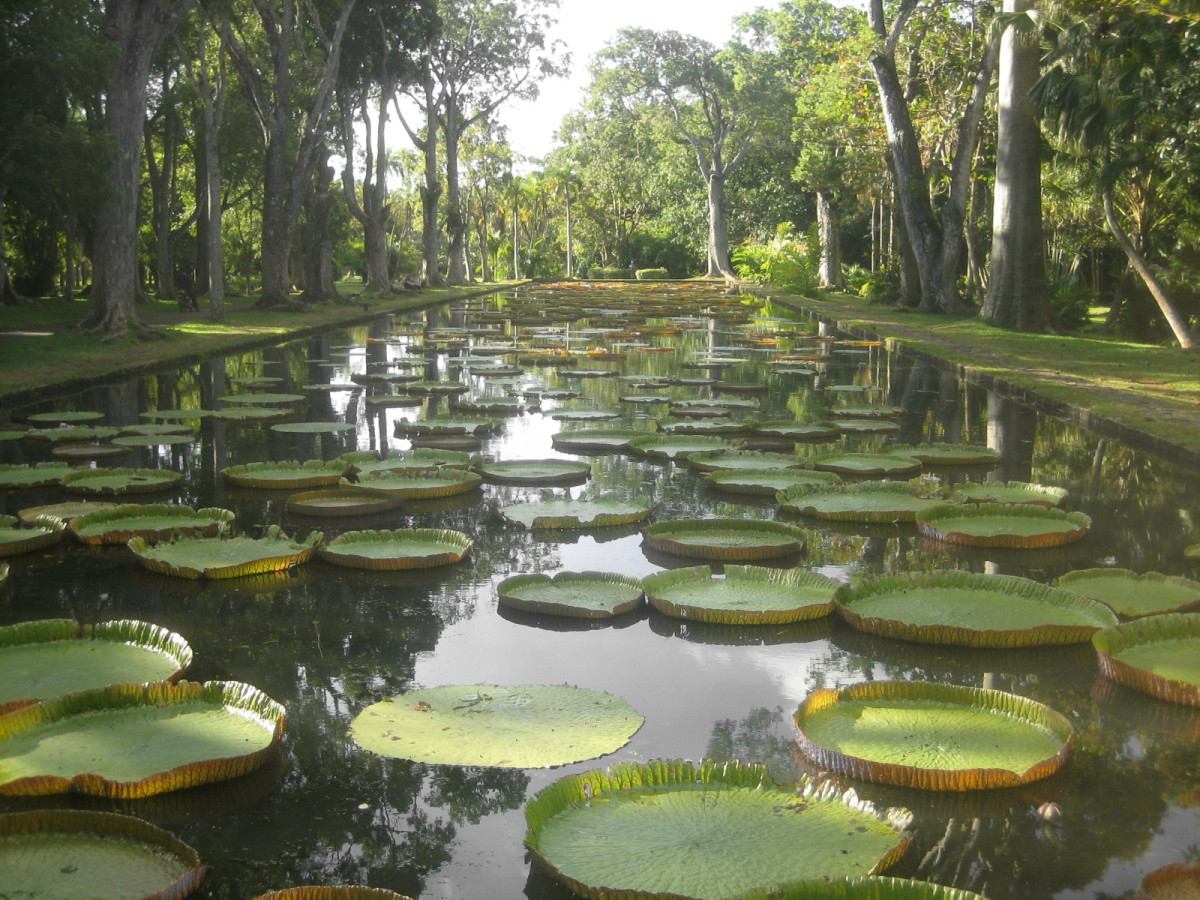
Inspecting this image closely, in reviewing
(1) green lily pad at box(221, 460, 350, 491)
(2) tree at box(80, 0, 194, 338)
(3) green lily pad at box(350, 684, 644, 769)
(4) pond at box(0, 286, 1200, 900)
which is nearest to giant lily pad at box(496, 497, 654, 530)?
(4) pond at box(0, 286, 1200, 900)

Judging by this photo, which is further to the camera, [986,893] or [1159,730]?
[1159,730]

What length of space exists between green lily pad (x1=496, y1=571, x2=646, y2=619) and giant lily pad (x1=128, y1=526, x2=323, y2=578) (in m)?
1.07

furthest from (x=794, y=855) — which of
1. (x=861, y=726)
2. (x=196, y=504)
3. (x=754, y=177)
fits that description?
(x=754, y=177)

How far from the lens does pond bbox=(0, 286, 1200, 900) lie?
2793 mm

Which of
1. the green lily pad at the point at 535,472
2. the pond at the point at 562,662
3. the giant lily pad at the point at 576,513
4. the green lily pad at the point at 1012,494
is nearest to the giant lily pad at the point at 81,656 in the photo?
the pond at the point at 562,662

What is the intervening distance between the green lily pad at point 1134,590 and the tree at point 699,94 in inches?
1717

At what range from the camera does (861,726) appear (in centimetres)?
340

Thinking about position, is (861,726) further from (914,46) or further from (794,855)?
(914,46)

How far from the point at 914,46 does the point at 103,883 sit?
24.7 m

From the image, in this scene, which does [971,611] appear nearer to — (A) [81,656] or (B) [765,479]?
(B) [765,479]

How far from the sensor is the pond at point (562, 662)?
9.16 ft

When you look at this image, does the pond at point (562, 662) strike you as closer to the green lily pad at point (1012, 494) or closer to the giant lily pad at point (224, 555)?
the giant lily pad at point (224, 555)

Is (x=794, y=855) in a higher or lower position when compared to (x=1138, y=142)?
lower

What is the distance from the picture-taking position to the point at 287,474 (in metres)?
7.17
